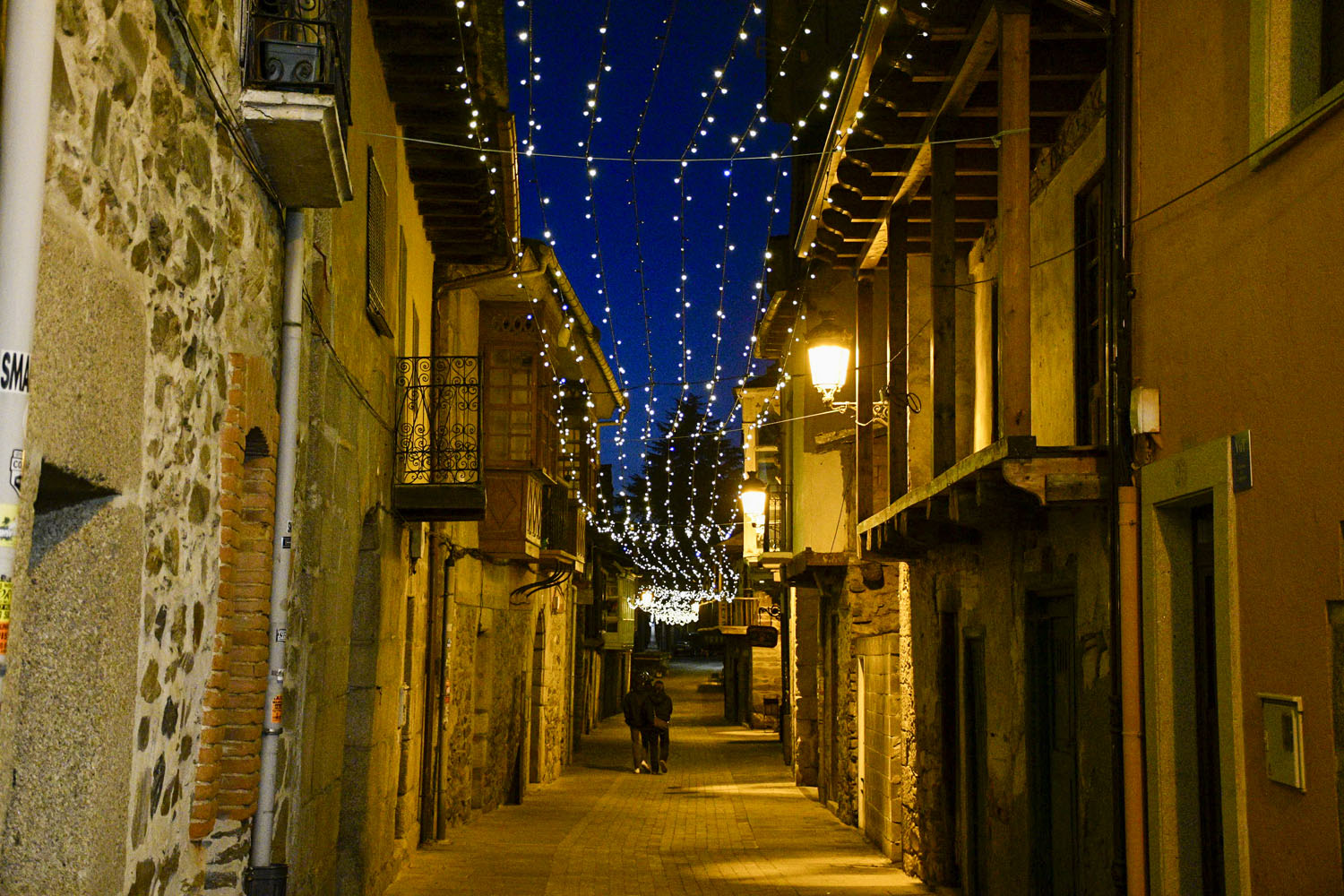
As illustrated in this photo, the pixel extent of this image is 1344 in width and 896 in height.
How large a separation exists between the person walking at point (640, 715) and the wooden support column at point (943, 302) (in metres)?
14.5

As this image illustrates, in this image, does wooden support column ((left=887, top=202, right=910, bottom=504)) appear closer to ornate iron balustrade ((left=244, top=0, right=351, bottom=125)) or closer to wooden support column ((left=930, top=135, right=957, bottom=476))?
wooden support column ((left=930, top=135, right=957, bottom=476))

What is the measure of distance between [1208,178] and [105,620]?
4.80m

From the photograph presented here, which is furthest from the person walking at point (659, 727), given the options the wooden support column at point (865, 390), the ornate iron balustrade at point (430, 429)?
the ornate iron balustrade at point (430, 429)

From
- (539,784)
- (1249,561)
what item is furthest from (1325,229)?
(539,784)

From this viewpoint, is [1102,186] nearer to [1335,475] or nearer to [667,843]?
[1335,475]

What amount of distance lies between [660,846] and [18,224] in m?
12.1

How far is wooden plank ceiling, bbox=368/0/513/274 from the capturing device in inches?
402

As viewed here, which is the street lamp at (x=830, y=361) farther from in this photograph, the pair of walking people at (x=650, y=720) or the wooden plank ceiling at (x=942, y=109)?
the pair of walking people at (x=650, y=720)

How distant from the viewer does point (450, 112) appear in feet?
38.0

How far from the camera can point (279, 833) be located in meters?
6.77

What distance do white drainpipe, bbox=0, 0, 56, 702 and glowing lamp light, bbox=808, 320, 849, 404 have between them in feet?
33.2

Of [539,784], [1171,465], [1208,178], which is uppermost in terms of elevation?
[1208,178]

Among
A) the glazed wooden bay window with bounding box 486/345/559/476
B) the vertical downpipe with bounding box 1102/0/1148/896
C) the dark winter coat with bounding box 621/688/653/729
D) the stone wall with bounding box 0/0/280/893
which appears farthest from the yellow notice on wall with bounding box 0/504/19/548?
the dark winter coat with bounding box 621/688/653/729

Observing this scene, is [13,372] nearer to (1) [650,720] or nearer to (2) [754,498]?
(2) [754,498]
